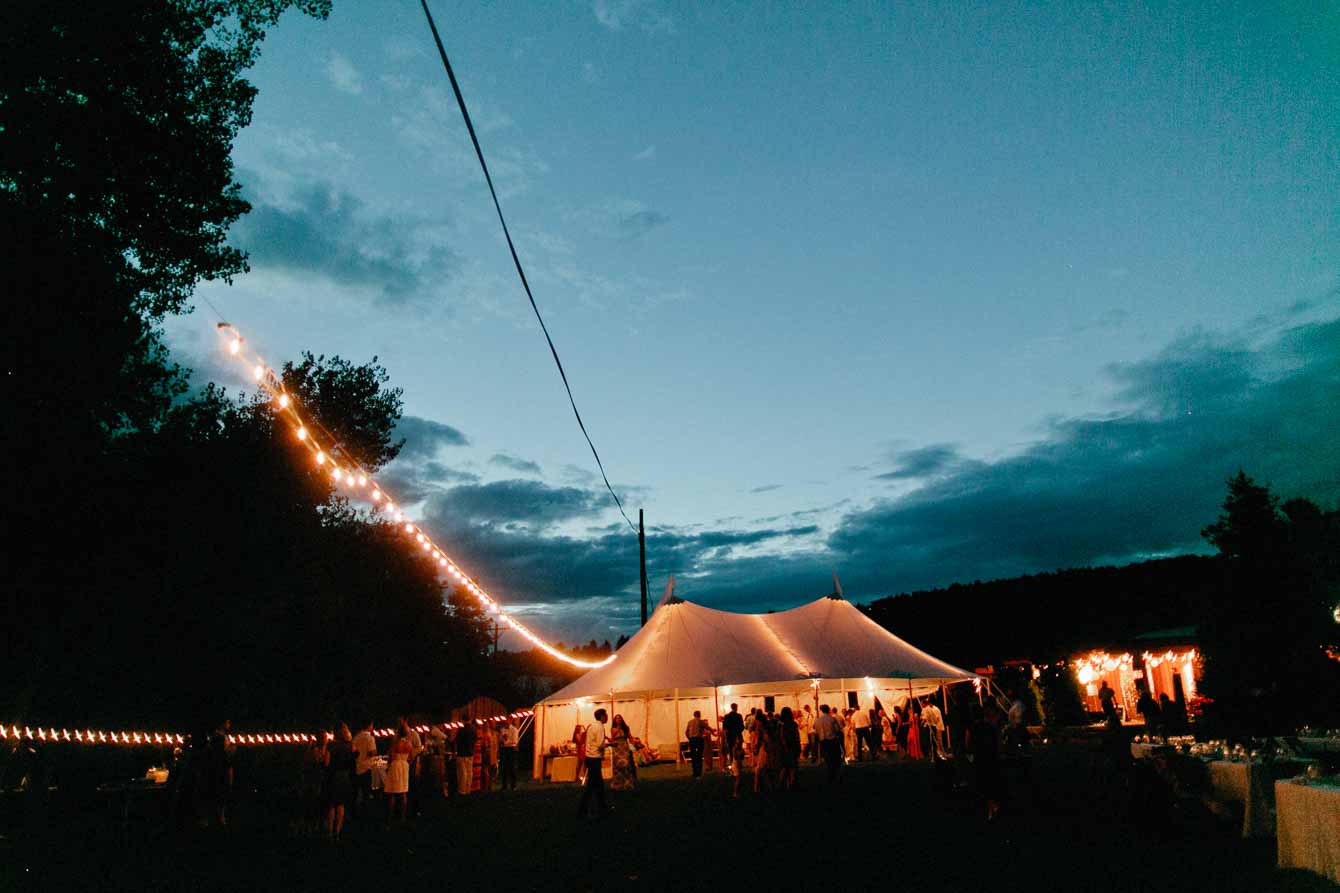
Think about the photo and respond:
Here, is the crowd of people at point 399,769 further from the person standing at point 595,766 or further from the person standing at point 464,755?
the person standing at point 595,766

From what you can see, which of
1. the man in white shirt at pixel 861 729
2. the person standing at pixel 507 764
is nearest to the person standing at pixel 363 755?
the person standing at pixel 507 764

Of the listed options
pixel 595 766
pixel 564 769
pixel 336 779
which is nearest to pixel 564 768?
pixel 564 769

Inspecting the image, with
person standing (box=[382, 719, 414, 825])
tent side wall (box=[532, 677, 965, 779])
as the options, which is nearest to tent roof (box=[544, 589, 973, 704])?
tent side wall (box=[532, 677, 965, 779])

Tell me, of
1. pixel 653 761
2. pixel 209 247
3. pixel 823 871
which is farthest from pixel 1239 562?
pixel 209 247

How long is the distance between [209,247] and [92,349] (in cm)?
254

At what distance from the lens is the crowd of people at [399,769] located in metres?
10.7

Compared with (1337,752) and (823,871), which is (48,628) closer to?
(823,871)

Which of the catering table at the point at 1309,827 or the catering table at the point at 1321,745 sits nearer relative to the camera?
the catering table at the point at 1309,827

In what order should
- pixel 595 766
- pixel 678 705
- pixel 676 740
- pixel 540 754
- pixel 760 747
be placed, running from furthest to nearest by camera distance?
pixel 676 740, pixel 678 705, pixel 540 754, pixel 760 747, pixel 595 766

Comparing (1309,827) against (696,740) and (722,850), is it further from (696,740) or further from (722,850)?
(696,740)

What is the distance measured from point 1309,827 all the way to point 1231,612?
48.5ft

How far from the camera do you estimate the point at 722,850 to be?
24.8 ft

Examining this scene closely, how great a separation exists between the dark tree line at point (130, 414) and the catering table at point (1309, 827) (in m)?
13.7

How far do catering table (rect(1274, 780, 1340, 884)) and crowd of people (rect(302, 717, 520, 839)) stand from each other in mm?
9735
